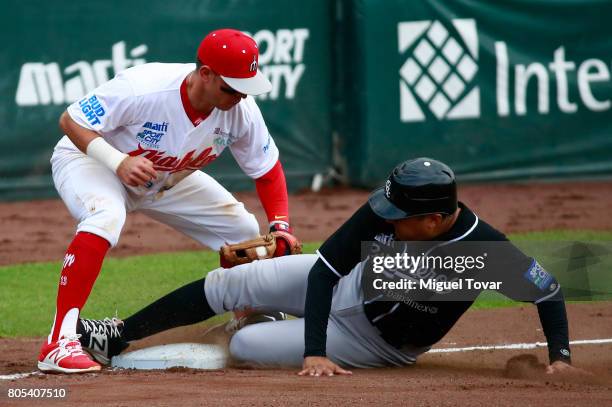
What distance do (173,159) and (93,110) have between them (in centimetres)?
48

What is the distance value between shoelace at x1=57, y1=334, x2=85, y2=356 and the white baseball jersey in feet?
2.74

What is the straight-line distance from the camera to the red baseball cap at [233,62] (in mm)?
5176

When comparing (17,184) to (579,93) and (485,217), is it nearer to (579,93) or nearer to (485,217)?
(485,217)

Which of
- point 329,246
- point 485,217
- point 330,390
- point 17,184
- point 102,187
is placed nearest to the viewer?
point 330,390

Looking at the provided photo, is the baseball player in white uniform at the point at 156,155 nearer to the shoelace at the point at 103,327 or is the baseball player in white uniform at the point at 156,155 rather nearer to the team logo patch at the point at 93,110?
the team logo patch at the point at 93,110

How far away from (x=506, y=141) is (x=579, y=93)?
90 cm

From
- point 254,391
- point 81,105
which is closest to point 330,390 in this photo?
point 254,391

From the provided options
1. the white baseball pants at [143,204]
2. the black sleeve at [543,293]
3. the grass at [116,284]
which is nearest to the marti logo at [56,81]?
the grass at [116,284]

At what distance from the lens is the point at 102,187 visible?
17.3 ft

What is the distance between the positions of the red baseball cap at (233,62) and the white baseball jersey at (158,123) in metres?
0.29

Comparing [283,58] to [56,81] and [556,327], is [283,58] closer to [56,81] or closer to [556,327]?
[56,81]

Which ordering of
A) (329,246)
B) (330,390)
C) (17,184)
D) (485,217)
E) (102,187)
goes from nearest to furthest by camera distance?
1. (330,390)
2. (329,246)
3. (102,187)
4. (485,217)
5. (17,184)

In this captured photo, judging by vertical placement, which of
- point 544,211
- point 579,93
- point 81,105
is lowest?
point 544,211

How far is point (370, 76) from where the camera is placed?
37.3ft
